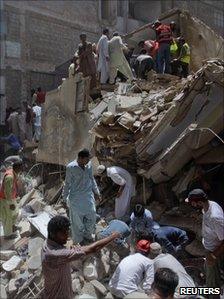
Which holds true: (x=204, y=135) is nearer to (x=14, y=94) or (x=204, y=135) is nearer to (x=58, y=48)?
(x=14, y=94)

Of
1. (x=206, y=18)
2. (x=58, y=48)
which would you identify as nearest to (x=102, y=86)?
(x=58, y=48)

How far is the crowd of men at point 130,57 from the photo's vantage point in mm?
9172

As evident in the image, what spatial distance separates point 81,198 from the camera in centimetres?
613

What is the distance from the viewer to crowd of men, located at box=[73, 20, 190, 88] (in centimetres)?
917

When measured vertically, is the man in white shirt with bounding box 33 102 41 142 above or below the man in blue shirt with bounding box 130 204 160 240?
above

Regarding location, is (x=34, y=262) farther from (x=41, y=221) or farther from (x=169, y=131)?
(x=169, y=131)

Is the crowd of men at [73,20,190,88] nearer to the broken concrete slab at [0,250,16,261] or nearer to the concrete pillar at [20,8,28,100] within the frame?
the broken concrete slab at [0,250,16,261]

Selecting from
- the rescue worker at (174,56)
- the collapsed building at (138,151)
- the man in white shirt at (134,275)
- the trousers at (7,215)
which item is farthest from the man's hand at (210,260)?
the rescue worker at (174,56)

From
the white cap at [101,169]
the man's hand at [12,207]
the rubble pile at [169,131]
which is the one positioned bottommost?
the man's hand at [12,207]

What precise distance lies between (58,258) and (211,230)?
1.93 m

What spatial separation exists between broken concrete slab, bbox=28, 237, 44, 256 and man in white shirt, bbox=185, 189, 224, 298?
2.79m

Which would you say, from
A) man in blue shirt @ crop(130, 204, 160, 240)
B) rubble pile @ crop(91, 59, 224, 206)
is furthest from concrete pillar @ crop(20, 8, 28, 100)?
man in blue shirt @ crop(130, 204, 160, 240)

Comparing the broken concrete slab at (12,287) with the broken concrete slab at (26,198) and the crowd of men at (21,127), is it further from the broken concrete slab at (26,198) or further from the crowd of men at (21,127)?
the crowd of men at (21,127)

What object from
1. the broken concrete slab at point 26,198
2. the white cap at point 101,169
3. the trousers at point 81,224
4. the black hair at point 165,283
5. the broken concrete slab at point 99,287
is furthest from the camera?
the broken concrete slab at point 26,198
